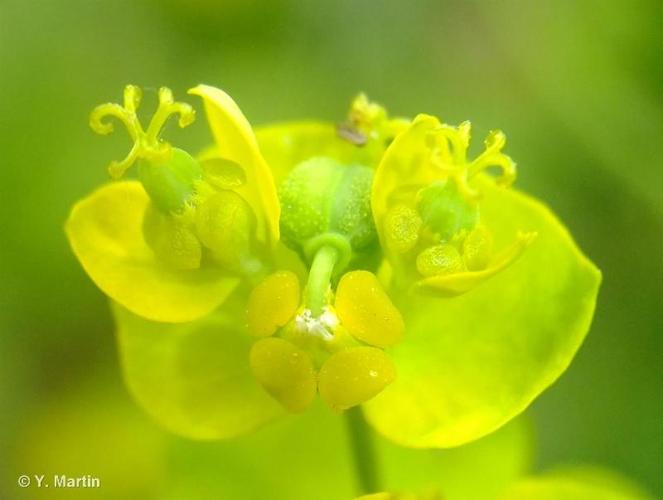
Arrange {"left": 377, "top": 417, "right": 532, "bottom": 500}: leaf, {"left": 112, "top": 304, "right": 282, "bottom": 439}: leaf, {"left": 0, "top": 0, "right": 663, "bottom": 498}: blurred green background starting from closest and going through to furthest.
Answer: {"left": 112, "top": 304, "right": 282, "bottom": 439}: leaf, {"left": 377, "top": 417, "right": 532, "bottom": 500}: leaf, {"left": 0, "top": 0, "right": 663, "bottom": 498}: blurred green background

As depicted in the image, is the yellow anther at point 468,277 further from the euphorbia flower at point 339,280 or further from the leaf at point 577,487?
the leaf at point 577,487

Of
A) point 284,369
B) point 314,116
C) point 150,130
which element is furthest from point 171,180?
point 314,116

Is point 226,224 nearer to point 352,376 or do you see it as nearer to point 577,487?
point 352,376

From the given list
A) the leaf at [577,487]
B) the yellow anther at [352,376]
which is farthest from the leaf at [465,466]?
the yellow anther at [352,376]

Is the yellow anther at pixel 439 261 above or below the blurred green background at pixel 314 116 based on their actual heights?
below

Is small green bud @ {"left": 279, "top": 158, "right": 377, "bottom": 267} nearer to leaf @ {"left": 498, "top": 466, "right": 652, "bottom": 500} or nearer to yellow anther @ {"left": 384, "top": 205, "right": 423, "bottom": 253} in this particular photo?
yellow anther @ {"left": 384, "top": 205, "right": 423, "bottom": 253}

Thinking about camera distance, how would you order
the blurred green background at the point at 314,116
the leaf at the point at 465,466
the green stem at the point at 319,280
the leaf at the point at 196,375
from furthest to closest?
the blurred green background at the point at 314,116 → the leaf at the point at 465,466 → the leaf at the point at 196,375 → the green stem at the point at 319,280

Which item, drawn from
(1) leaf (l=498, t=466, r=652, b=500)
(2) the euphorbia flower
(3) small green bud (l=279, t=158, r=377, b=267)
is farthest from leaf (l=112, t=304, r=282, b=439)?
(1) leaf (l=498, t=466, r=652, b=500)
